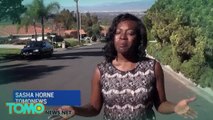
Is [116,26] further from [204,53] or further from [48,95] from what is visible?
[204,53]

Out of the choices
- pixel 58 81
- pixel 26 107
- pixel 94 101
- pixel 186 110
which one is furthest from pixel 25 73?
pixel 186 110

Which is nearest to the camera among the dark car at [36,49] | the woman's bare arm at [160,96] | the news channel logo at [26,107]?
the woman's bare arm at [160,96]

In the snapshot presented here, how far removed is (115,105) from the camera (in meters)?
2.56

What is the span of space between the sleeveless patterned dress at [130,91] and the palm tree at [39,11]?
358 cm

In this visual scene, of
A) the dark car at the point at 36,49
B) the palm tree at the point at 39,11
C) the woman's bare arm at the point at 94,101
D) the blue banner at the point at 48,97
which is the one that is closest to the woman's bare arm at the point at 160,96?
the woman's bare arm at the point at 94,101

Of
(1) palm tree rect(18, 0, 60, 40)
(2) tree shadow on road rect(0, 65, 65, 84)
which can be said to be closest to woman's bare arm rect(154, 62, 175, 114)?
(1) palm tree rect(18, 0, 60, 40)

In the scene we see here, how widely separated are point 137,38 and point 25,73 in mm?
7380

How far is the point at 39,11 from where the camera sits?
22.7 feet

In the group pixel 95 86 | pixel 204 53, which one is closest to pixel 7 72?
pixel 204 53

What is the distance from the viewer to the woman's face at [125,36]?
259 centimetres

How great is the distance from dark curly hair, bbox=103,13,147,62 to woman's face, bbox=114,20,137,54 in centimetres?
2

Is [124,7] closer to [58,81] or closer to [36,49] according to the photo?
[58,81]

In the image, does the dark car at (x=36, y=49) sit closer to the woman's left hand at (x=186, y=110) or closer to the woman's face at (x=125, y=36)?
the woman's face at (x=125, y=36)

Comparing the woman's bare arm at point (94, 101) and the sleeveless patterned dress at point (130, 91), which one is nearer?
the sleeveless patterned dress at point (130, 91)
